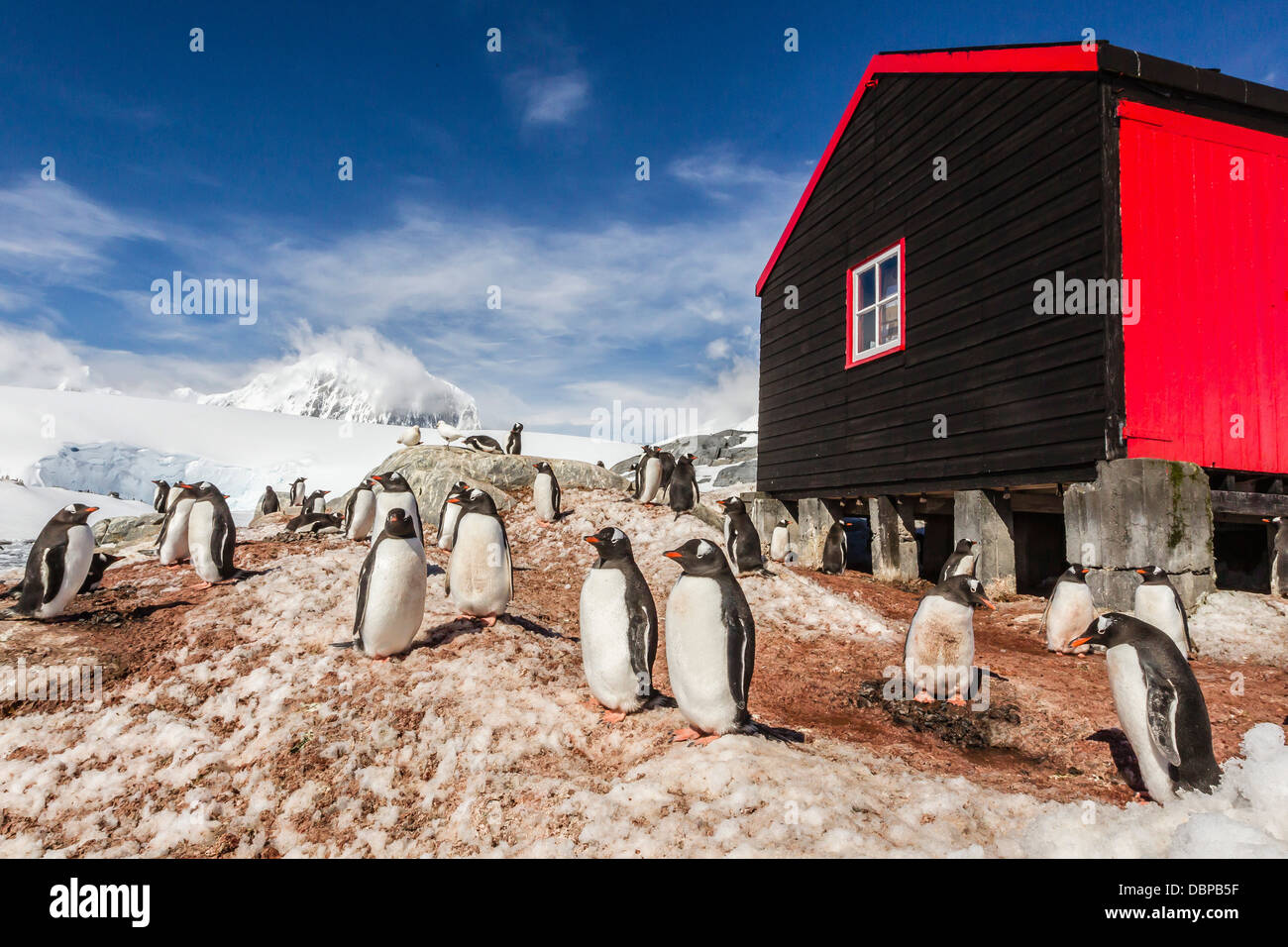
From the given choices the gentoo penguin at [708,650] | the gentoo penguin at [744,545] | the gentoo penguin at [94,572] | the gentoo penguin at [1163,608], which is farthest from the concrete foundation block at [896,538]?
the gentoo penguin at [94,572]

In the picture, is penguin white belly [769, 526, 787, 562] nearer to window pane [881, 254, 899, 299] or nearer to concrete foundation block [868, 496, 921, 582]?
concrete foundation block [868, 496, 921, 582]

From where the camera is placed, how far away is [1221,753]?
4484mm

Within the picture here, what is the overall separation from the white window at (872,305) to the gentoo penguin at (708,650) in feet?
30.2

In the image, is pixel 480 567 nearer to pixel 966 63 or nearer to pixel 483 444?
pixel 966 63

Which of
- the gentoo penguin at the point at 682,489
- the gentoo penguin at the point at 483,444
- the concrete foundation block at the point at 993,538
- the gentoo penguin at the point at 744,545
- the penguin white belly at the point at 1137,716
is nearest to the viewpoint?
the penguin white belly at the point at 1137,716


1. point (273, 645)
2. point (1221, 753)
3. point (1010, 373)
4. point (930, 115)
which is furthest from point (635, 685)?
point (930, 115)

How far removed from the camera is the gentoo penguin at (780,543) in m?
14.5

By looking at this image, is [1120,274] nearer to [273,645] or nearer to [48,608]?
[273,645]

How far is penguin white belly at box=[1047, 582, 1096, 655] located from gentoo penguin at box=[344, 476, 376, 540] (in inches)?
387

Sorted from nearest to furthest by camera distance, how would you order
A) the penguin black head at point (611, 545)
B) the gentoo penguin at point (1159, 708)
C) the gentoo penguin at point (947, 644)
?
1. the gentoo penguin at point (1159, 708)
2. the penguin black head at point (611, 545)
3. the gentoo penguin at point (947, 644)

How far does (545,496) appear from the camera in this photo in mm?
13211

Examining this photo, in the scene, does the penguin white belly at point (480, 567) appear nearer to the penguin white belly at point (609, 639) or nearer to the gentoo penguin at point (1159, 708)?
the penguin white belly at point (609, 639)

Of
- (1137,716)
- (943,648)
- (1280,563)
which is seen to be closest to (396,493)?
(943,648)
